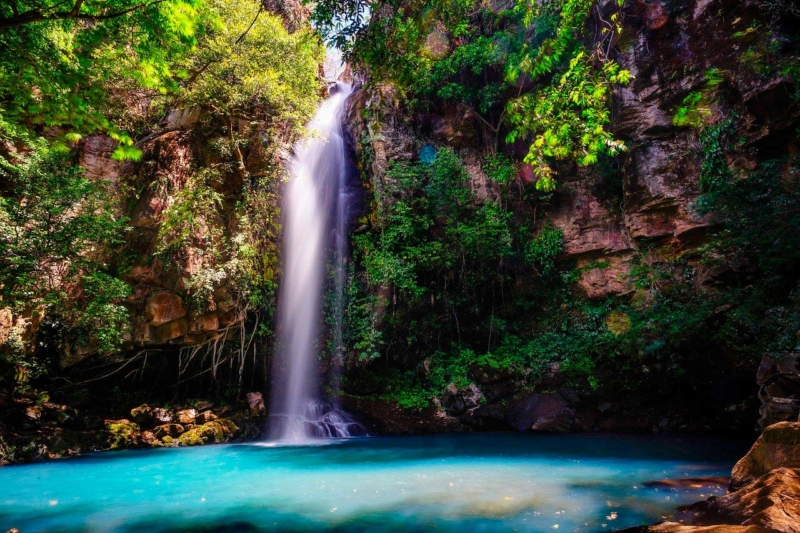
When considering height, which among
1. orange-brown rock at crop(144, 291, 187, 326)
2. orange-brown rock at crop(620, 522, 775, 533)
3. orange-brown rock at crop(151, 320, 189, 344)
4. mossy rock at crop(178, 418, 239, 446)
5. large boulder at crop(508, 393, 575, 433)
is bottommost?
mossy rock at crop(178, 418, 239, 446)

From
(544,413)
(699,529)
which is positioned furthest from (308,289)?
(699,529)

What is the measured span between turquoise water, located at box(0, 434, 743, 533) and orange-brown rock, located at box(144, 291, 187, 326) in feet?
9.94

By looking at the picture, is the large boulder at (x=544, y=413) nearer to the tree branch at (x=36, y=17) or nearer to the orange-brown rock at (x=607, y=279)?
the orange-brown rock at (x=607, y=279)

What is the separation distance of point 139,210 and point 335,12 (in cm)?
896

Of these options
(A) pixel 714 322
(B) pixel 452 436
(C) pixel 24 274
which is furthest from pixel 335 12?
(A) pixel 714 322

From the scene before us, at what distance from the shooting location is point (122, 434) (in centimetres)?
1018

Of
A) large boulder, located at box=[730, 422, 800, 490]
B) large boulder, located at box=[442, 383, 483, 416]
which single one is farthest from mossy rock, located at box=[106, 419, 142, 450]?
large boulder, located at box=[730, 422, 800, 490]

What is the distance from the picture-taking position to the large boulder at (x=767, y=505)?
2951mm

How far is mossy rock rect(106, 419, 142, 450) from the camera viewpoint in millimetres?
10016

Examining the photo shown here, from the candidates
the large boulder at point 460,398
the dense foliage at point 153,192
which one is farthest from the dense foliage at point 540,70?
the large boulder at point 460,398

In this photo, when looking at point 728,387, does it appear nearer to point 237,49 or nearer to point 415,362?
point 415,362

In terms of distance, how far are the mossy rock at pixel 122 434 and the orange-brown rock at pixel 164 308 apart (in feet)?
→ 8.07

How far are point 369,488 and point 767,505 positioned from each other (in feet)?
14.7

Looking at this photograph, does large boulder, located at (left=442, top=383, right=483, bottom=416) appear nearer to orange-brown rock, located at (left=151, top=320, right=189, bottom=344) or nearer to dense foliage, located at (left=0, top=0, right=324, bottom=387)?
dense foliage, located at (left=0, top=0, right=324, bottom=387)
